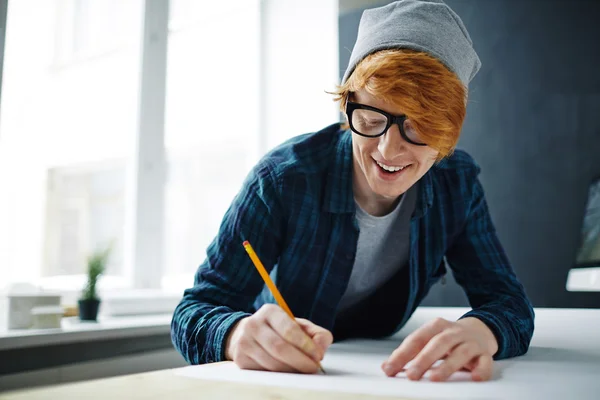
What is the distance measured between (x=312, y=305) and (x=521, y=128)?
1.62 m

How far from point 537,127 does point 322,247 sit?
159 cm

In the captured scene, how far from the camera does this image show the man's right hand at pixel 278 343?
0.68m

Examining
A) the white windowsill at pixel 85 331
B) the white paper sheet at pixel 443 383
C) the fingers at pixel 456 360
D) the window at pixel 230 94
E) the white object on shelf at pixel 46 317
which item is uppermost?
the window at pixel 230 94

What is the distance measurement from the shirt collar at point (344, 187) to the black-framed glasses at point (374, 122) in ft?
0.49

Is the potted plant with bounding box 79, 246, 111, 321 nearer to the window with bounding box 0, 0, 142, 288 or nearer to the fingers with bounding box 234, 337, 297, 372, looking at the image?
the window with bounding box 0, 0, 142, 288

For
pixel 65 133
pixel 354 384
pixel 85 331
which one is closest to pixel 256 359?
pixel 354 384

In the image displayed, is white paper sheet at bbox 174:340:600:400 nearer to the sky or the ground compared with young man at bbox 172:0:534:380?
nearer to the ground

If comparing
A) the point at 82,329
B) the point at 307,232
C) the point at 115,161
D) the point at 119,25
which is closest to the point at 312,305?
the point at 307,232

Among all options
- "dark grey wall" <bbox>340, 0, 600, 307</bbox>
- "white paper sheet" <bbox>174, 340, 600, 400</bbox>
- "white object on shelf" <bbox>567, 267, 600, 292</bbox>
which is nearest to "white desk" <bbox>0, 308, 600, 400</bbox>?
"white paper sheet" <bbox>174, 340, 600, 400</bbox>

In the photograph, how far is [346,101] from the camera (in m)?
0.98

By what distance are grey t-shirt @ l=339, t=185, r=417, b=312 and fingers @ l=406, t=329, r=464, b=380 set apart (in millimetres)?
402

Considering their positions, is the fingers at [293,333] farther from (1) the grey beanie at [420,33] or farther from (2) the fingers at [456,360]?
(1) the grey beanie at [420,33]

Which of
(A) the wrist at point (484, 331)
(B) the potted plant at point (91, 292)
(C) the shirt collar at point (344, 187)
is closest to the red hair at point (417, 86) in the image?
(C) the shirt collar at point (344, 187)

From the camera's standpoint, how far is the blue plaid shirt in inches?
36.8
